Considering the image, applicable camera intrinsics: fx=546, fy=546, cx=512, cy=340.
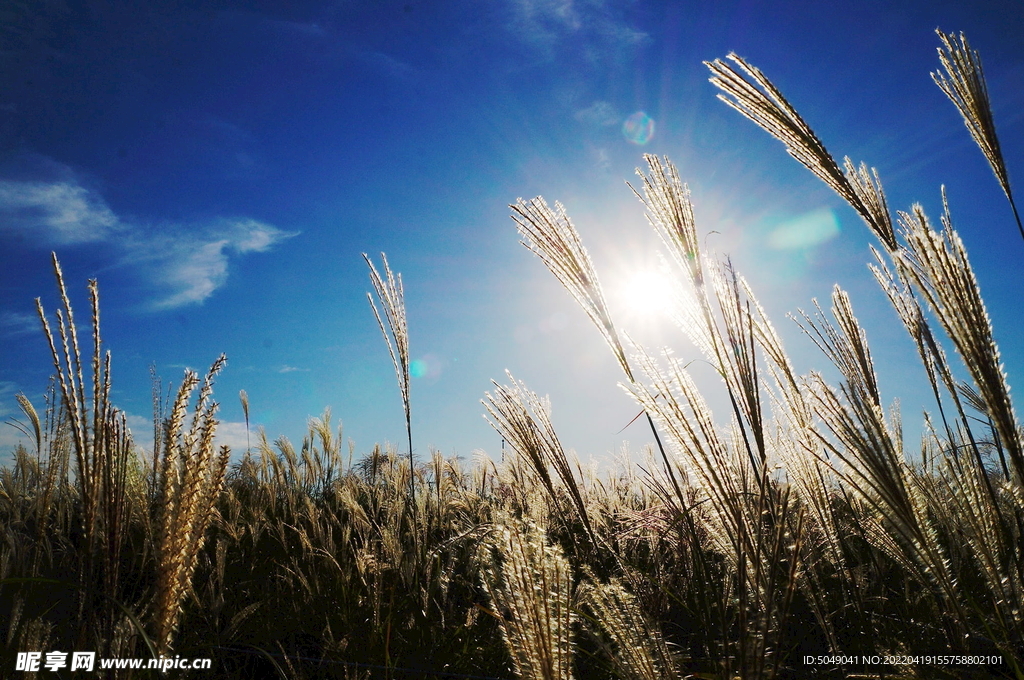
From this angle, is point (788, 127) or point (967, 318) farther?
point (788, 127)

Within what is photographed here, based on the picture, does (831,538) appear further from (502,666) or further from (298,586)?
(298,586)

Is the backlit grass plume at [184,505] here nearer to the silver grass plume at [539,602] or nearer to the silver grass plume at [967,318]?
the silver grass plume at [539,602]

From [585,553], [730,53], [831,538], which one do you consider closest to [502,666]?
[585,553]

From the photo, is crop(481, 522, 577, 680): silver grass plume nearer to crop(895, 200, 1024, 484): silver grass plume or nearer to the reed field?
the reed field

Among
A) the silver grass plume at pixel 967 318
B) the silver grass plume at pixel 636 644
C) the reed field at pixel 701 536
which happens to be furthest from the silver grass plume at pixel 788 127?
the silver grass plume at pixel 636 644

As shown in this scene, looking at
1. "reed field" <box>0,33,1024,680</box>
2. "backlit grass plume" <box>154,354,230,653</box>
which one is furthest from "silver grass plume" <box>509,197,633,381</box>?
"backlit grass plume" <box>154,354,230,653</box>

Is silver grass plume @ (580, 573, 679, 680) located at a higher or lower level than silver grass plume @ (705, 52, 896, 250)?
lower

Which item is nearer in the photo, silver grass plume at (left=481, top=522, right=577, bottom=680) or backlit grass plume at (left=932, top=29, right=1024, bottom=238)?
silver grass plume at (left=481, top=522, right=577, bottom=680)

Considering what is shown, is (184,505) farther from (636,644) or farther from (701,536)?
(701,536)

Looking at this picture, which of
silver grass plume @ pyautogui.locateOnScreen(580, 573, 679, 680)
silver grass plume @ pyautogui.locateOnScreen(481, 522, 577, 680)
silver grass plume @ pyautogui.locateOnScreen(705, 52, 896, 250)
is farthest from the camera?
silver grass plume @ pyautogui.locateOnScreen(705, 52, 896, 250)

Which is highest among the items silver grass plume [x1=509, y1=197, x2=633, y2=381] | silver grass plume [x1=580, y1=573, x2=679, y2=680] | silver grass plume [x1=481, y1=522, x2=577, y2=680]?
silver grass plume [x1=509, y1=197, x2=633, y2=381]

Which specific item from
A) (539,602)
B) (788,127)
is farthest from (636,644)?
(788,127)

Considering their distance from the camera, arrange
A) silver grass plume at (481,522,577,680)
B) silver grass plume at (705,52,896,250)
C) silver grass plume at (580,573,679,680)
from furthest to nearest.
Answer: silver grass plume at (705,52,896,250)
silver grass plume at (580,573,679,680)
silver grass plume at (481,522,577,680)

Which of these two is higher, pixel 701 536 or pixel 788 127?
pixel 788 127
